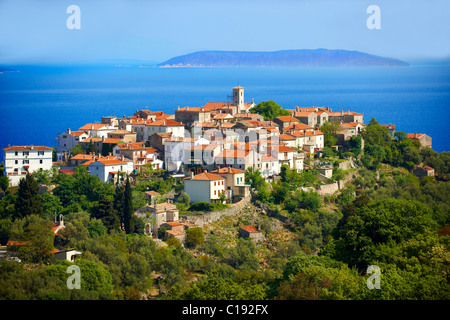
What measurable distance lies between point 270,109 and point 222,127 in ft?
24.5

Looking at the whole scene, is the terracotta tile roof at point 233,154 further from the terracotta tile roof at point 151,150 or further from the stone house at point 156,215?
the stone house at point 156,215

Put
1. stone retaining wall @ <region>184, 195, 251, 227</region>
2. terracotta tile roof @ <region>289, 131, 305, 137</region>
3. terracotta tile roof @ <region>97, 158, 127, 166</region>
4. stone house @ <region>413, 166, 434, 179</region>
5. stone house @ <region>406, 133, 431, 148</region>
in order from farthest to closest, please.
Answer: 1. stone house @ <region>406, 133, 431, 148</region>
2. stone house @ <region>413, 166, 434, 179</region>
3. terracotta tile roof @ <region>289, 131, 305, 137</region>
4. terracotta tile roof @ <region>97, 158, 127, 166</region>
5. stone retaining wall @ <region>184, 195, 251, 227</region>

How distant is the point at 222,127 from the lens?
147ft

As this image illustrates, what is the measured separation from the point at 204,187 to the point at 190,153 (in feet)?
12.6

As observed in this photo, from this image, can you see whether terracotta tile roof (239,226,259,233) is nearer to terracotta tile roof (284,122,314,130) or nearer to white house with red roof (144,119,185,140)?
white house with red roof (144,119,185,140)

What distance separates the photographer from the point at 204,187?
3741cm

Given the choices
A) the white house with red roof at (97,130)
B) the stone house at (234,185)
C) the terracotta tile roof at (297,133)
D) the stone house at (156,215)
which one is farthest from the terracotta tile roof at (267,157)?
the white house with red roof at (97,130)

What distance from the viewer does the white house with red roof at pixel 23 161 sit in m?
39.5

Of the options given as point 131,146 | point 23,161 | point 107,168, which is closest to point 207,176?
point 107,168

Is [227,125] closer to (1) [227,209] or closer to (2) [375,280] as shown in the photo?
(1) [227,209]

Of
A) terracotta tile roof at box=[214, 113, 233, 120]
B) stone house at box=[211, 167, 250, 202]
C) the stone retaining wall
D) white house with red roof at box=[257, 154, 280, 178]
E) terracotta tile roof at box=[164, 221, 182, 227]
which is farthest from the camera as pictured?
terracotta tile roof at box=[214, 113, 233, 120]

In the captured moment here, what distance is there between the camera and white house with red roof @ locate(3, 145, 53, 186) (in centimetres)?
3947

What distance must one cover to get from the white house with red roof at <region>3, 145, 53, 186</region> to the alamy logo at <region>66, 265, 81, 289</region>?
1379 centimetres

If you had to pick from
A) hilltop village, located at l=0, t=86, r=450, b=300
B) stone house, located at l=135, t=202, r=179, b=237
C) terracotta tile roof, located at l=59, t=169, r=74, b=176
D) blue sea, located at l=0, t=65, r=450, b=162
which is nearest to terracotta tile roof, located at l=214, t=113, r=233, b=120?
hilltop village, located at l=0, t=86, r=450, b=300
